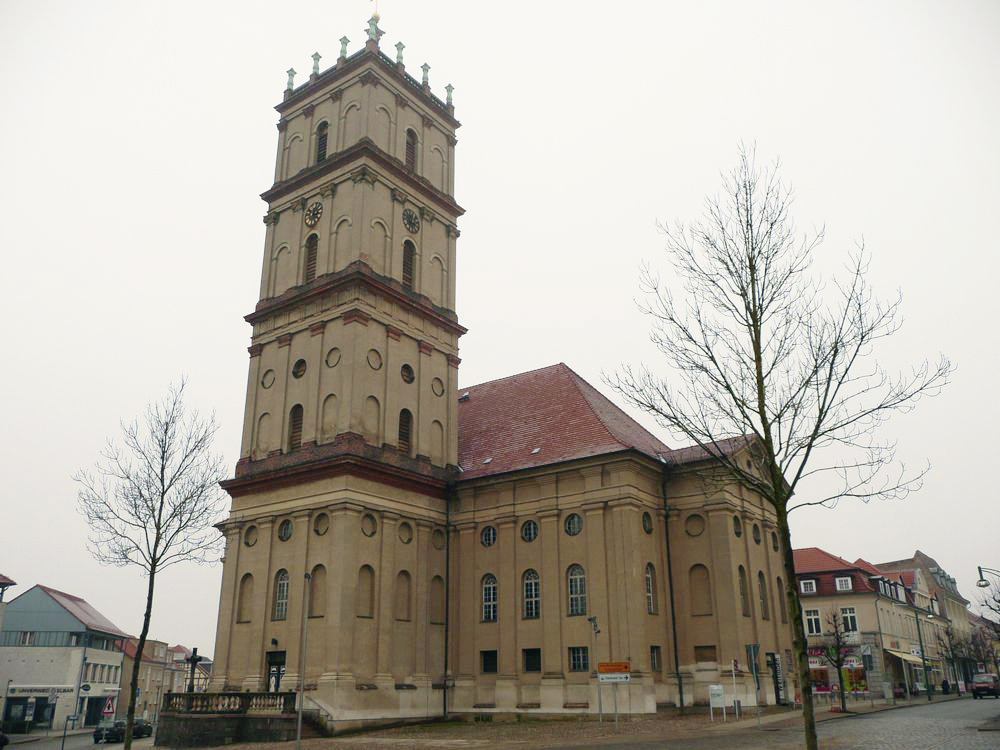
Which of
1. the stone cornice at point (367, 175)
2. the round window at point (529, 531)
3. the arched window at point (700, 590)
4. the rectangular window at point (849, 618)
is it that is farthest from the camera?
the rectangular window at point (849, 618)

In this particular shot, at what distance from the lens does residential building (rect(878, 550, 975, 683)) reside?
3125 inches

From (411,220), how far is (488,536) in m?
17.0

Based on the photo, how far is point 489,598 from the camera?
124ft

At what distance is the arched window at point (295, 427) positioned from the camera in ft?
126

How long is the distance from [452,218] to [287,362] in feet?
42.1

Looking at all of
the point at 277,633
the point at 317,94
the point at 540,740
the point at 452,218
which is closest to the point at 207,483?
the point at 277,633

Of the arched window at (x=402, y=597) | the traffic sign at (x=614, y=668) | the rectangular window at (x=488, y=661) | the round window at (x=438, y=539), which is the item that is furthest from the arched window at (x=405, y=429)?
the traffic sign at (x=614, y=668)

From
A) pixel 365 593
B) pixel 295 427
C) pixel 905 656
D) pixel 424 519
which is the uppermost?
pixel 295 427

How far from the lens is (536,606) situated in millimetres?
36062

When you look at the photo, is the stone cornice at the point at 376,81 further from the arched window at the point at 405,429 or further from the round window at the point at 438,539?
the round window at the point at 438,539

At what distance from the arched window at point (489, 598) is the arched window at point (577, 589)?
4105 mm

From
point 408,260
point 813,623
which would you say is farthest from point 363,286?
point 813,623

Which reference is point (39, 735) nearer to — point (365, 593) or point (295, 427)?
point (295, 427)

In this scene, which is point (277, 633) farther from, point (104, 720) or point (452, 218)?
point (104, 720)
